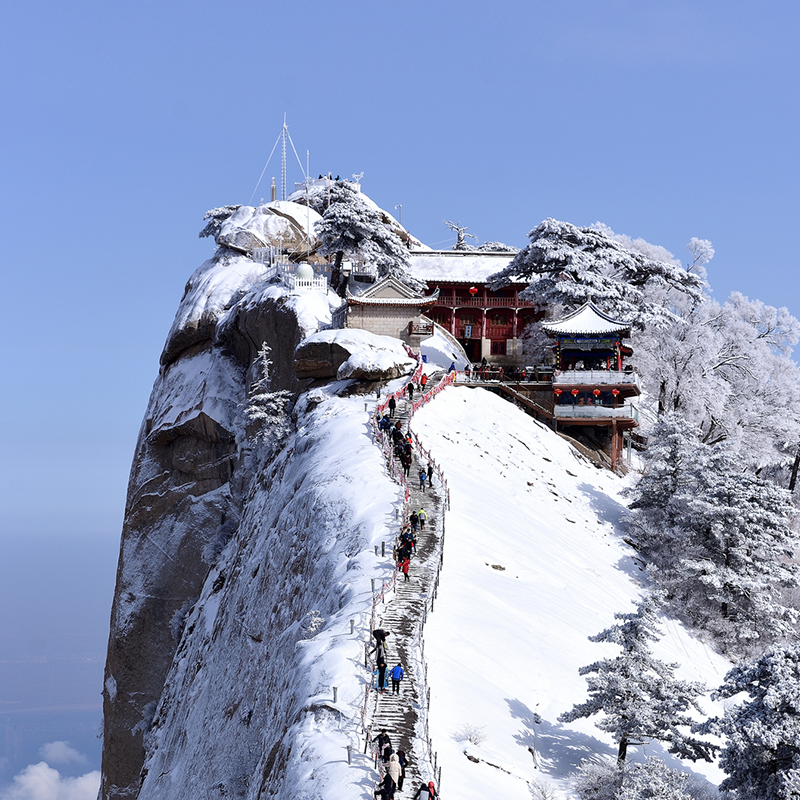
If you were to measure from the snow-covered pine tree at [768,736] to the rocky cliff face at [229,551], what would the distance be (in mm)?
8837

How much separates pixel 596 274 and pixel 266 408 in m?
26.6

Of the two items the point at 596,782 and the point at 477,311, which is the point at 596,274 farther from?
the point at 596,782

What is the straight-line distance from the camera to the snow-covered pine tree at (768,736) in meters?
19.9

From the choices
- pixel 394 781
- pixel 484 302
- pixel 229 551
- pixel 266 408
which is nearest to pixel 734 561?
pixel 229 551

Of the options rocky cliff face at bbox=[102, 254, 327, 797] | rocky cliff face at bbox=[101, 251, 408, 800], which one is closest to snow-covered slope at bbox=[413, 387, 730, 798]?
rocky cliff face at bbox=[101, 251, 408, 800]

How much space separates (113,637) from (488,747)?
51720 millimetres

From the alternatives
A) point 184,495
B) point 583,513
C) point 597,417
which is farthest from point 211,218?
point 583,513

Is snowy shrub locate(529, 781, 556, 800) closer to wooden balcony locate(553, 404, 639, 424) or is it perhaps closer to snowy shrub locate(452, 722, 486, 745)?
snowy shrub locate(452, 722, 486, 745)

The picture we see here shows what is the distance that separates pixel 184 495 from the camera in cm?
6594

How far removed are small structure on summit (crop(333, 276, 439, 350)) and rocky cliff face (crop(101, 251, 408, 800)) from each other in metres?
2.53

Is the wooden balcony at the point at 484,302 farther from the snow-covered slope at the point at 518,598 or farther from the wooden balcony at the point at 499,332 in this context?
the snow-covered slope at the point at 518,598

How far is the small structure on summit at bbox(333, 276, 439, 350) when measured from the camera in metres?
60.1

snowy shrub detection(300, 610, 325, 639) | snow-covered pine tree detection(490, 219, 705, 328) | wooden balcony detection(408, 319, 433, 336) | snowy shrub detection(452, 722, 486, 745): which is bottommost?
snowy shrub detection(452, 722, 486, 745)

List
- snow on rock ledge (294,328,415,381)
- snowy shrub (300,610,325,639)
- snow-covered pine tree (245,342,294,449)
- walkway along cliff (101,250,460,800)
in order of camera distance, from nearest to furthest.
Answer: walkway along cliff (101,250,460,800) < snowy shrub (300,610,325,639) < snow on rock ledge (294,328,415,381) < snow-covered pine tree (245,342,294,449)
